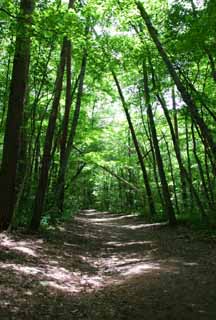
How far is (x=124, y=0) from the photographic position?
12430mm

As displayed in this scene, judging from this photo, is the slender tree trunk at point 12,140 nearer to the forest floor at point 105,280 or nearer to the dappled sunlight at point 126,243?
the forest floor at point 105,280

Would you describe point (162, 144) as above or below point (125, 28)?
below

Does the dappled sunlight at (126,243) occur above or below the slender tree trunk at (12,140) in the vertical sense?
below

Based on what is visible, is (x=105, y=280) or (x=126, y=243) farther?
(x=126, y=243)

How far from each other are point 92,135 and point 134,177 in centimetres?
1379

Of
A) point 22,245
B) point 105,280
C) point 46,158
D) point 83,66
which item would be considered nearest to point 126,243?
point 46,158

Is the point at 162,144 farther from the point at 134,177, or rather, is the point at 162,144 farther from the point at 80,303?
the point at 80,303

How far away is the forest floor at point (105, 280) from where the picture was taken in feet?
15.1

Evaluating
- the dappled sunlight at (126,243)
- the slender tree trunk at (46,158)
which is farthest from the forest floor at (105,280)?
the slender tree trunk at (46,158)

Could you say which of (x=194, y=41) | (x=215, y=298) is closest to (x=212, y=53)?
(x=194, y=41)

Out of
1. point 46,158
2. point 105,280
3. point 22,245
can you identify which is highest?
point 46,158

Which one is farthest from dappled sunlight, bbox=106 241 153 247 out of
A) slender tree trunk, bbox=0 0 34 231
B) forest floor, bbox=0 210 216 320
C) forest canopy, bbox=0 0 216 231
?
slender tree trunk, bbox=0 0 34 231

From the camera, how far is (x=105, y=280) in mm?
6738

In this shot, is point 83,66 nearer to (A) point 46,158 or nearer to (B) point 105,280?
(A) point 46,158
